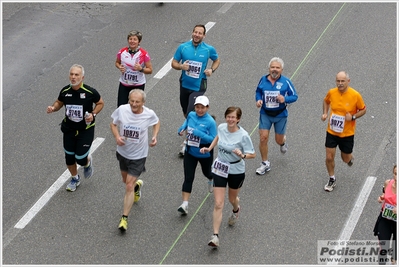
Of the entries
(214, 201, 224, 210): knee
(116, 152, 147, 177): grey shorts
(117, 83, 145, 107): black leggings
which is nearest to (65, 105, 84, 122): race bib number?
(116, 152, 147, 177): grey shorts

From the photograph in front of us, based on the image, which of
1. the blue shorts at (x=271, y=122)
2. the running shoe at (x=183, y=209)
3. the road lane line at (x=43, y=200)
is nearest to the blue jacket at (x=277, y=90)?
the blue shorts at (x=271, y=122)

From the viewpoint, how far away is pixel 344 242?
36.1 ft

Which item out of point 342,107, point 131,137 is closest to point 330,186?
point 342,107

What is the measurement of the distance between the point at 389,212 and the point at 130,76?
182 inches

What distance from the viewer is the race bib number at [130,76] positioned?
12.8 metres

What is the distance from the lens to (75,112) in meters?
11.5

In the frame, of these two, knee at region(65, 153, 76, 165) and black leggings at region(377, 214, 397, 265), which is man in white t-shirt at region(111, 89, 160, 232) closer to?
knee at region(65, 153, 76, 165)

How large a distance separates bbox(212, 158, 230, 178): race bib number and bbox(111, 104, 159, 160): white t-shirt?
994 mm

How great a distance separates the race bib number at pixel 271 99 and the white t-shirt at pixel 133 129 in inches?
72.1

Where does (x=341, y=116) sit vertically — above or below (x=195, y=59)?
below

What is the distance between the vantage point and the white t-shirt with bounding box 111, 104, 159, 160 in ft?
35.7

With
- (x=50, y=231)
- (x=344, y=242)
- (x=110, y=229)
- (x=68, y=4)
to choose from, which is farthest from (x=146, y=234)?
(x=68, y=4)

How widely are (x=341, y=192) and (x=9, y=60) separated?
268 inches

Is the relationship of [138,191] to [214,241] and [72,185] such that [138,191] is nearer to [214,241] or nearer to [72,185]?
[72,185]
